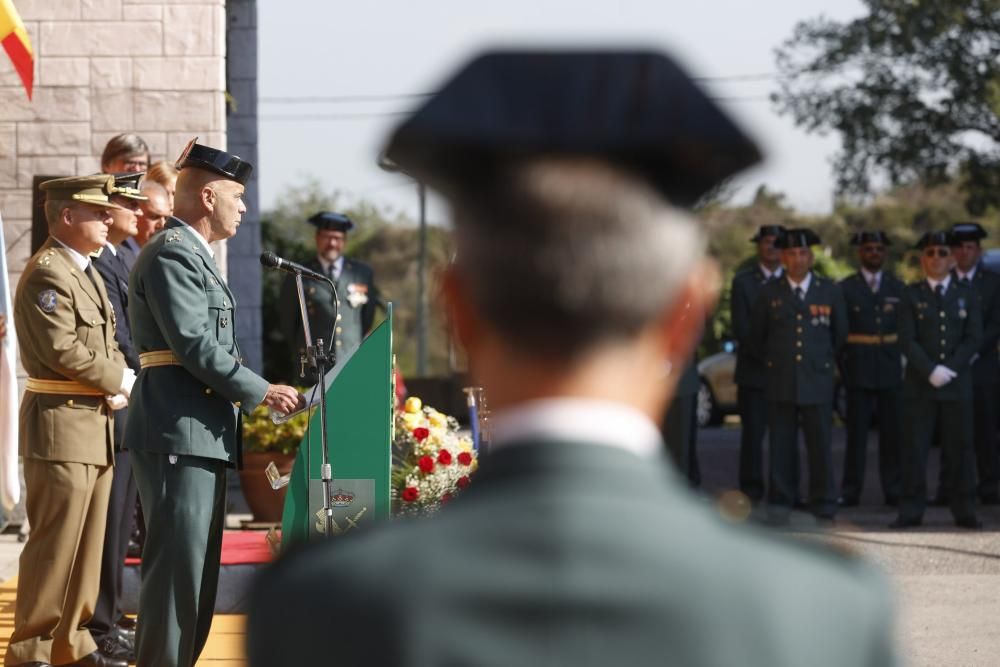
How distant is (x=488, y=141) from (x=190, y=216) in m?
3.84

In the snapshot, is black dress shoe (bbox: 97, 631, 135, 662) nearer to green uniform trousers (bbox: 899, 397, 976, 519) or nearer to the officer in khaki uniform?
the officer in khaki uniform

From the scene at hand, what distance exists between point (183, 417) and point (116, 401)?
38.2 inches

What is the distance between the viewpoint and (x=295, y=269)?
5.06 meters

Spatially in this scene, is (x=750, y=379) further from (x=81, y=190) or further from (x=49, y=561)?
(x=49, y=561)

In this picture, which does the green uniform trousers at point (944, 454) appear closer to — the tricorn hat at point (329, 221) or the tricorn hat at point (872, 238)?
the tricorn hat at point (872, 238)

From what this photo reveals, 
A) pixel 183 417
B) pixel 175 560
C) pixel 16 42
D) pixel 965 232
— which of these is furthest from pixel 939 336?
pixel 175 560

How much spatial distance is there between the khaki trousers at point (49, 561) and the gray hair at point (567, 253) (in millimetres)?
4433

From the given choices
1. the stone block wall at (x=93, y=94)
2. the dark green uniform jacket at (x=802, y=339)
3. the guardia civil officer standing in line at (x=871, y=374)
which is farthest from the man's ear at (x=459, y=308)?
the guardia civil officer standing in line at (x=871, y=374)

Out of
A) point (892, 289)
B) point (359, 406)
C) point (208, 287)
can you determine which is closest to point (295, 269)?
point (208, 287)

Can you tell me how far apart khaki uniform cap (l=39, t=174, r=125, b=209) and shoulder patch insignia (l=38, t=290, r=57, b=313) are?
363 millimetres

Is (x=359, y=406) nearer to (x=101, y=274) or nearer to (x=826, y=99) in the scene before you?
(x=101, y=274)

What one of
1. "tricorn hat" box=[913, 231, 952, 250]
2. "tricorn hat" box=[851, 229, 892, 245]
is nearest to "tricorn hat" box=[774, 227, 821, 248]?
"tricorn hat" box=[913, 231, 952, 250]

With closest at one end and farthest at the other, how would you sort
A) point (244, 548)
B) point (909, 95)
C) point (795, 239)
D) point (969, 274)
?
point (244, 548) < point (795, 239) < point (969, 274) < point (909, 95)

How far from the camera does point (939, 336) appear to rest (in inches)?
403
